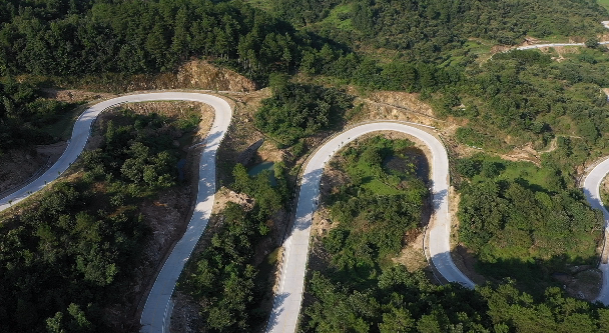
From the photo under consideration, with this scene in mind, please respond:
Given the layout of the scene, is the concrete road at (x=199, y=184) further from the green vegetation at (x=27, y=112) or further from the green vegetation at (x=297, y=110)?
the green vegetation at (x=297, y=110)

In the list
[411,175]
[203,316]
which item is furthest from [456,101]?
[203,316]

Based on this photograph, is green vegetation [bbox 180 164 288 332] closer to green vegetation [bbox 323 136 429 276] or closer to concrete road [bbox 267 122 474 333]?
concrete road [bbox 267 122 474 333]

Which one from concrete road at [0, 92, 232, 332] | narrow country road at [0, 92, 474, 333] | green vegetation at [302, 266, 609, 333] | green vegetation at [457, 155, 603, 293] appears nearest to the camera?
green vegetation at [302, 266, 609, 333]

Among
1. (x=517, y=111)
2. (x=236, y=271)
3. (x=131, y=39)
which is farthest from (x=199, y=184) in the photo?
(x=517, y=111)

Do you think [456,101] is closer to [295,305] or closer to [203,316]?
[295,305]

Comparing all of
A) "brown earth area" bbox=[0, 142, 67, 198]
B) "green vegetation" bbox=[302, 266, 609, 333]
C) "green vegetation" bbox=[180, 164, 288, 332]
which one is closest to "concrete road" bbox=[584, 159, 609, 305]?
"green vegetation" bbox=[302, 266, 609, 333]

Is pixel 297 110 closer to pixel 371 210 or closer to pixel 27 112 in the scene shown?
pixel 371 210
